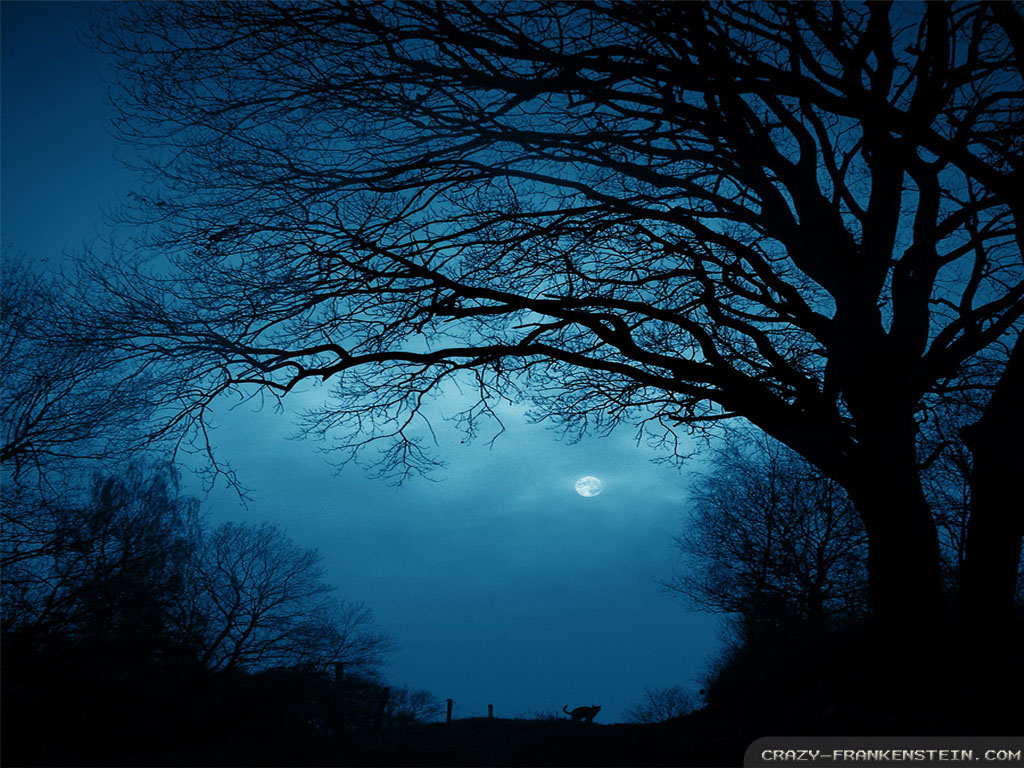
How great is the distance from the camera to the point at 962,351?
7.60 metres

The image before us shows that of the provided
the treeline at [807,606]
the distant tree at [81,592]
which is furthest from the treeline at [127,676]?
the treeline at [807,606]

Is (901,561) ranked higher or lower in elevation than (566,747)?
higher

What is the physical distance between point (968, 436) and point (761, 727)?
3.74m

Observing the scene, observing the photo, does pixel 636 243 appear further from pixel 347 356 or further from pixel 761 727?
pixel 761 727

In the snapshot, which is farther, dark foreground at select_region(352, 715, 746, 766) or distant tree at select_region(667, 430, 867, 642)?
distant tree at select_region(667, 430, 867, 642)

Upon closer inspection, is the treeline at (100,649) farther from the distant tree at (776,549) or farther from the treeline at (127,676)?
the distant tree at (776,549)

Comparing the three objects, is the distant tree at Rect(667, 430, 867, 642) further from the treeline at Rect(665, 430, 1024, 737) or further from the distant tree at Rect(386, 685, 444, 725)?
the distant tree at Rect(386, 685, 444, 725)

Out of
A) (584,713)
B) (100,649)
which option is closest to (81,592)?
(100,649)

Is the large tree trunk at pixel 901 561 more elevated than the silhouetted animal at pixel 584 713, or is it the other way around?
the large tree trunk at pixel 901 561

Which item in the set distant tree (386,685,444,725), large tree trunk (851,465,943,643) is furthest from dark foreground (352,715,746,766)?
distant tree (386,685,444,725)

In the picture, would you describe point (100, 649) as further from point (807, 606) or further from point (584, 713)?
point (807, 606)

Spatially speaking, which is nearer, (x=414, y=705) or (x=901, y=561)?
(x=901, y=561)

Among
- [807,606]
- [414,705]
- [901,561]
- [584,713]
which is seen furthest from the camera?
[414,705]

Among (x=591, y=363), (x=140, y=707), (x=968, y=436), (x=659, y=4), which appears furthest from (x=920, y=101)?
(x=140, y=707)
